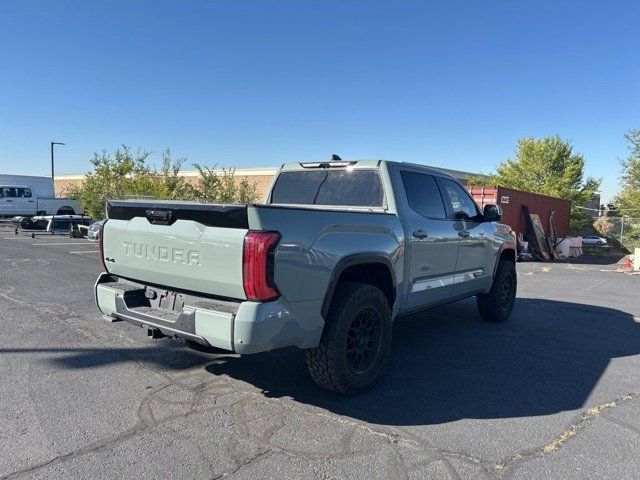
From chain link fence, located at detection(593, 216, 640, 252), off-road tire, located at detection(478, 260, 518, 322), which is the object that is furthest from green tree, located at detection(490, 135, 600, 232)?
off-road tire, located at detection(478, 260, 518, 322)

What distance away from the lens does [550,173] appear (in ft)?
119

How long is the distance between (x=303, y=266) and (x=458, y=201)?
3.12 metres

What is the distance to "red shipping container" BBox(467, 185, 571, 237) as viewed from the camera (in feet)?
58.1

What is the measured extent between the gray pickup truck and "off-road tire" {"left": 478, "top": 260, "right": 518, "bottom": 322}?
1392 mm

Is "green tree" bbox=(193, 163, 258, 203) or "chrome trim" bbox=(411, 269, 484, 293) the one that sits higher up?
"green tree" bbox=(193, 163, 258, 203)

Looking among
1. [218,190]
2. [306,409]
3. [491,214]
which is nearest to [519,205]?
[218,190]

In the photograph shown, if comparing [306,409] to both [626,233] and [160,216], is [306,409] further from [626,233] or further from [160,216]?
[626,233]

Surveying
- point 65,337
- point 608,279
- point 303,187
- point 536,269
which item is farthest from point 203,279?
point 536,269

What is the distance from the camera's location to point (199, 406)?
3578mm

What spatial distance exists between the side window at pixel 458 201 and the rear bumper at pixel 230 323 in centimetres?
276

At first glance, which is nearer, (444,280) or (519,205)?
(444,280)

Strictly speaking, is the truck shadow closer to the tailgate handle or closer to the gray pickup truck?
the gray pickup truck

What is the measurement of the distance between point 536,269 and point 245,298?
48.1 ft

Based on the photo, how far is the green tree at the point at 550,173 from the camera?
116 ft
